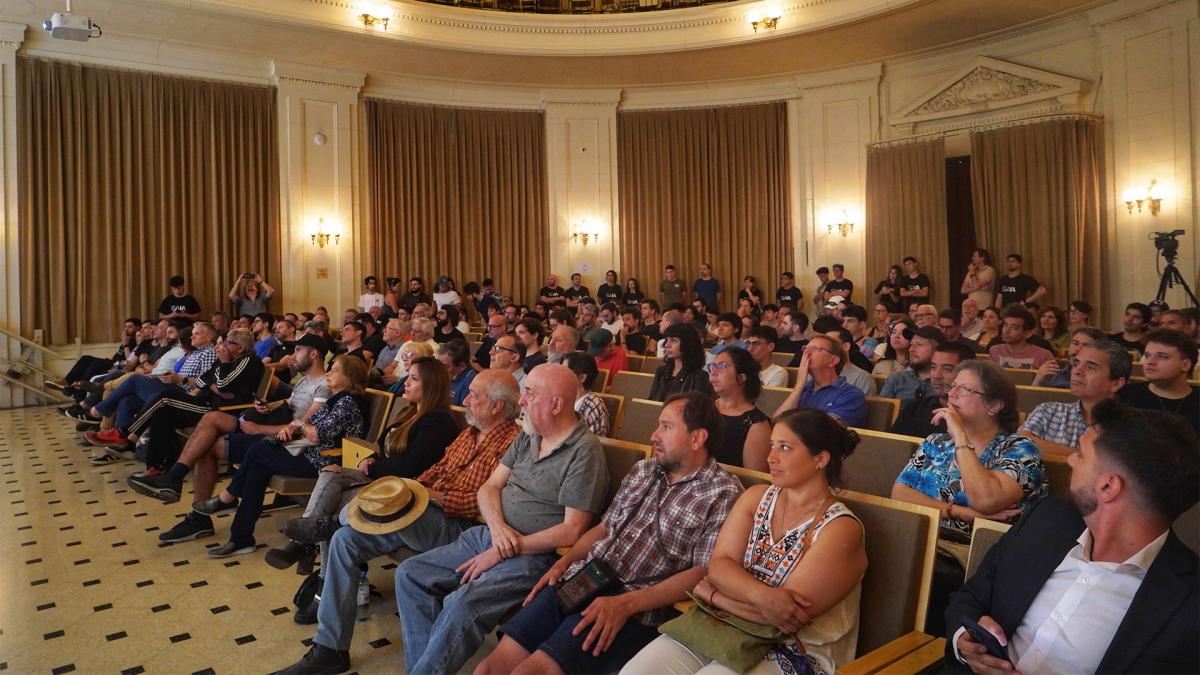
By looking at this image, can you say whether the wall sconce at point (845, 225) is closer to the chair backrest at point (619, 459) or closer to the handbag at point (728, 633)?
the chair backrest at point (619, 459)

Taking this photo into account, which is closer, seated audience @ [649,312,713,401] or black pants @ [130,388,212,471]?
seated audience @ [649,312,713,401]

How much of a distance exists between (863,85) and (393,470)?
428 inches

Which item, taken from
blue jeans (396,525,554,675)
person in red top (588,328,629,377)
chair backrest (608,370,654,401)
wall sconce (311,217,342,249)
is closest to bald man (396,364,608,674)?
blue jeans (396,525,554,675)

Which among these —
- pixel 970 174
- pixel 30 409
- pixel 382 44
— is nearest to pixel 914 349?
pixel 970 174

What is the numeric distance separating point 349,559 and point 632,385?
2765 mm

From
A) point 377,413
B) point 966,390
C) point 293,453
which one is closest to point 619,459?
point 966,390

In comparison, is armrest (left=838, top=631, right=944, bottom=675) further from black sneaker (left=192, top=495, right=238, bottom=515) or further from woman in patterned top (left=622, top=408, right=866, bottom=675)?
black sneaker (left=192, top=495, right=238, bottom=515)

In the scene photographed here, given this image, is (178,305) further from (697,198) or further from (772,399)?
(772,399)

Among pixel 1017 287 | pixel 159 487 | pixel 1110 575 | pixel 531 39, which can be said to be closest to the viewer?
pixel 1110 575

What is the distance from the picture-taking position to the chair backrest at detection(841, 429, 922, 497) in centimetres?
339

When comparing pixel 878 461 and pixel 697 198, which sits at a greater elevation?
pixel 697 198

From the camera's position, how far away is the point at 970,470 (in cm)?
277

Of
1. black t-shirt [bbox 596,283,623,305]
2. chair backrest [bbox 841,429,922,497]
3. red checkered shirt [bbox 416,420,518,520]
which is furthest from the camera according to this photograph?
black t-shirt [bbox 596,283,623,305]

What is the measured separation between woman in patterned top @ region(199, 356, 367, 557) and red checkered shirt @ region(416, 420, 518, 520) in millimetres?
1040
